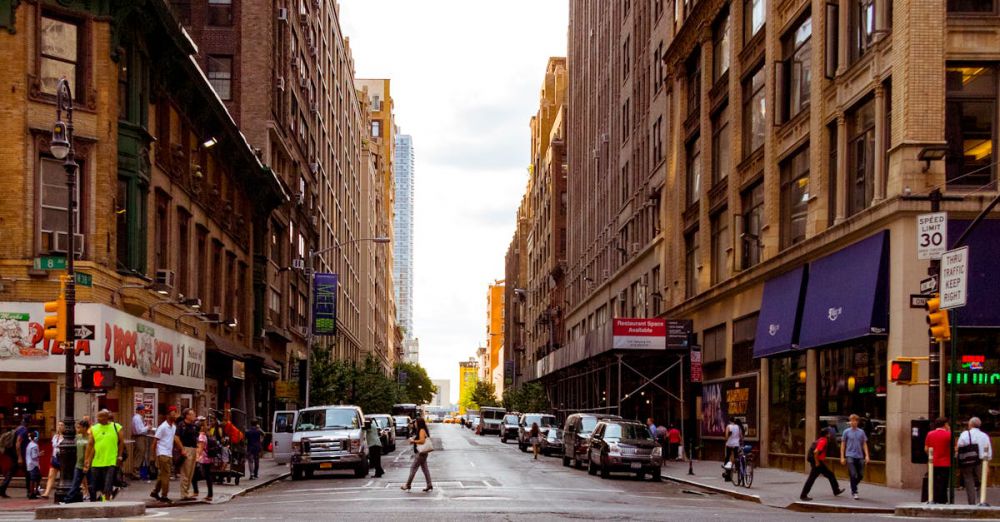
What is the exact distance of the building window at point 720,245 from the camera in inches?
1879

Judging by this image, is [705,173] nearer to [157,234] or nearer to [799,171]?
[799,171]

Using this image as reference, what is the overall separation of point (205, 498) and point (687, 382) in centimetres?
3230

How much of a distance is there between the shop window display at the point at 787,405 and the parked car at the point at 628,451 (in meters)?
5.02

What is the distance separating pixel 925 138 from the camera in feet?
93.7

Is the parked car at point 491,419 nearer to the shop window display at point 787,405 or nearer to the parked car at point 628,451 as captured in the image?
the shop window display at point 787,405

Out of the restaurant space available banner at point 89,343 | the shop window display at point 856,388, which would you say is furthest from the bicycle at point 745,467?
the restaurant space available banner at point 89,343

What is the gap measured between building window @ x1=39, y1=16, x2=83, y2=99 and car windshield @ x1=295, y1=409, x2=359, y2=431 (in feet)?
38.6

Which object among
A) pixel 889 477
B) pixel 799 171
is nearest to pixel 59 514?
pixel 889 477

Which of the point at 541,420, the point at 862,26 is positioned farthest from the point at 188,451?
the point at 541,420

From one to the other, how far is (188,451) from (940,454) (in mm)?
15542

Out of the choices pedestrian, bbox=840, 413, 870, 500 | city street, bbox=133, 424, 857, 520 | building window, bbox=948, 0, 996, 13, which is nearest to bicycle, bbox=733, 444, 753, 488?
city street, bbox=133, 424, 857, 520

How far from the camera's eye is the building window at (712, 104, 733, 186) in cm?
4784

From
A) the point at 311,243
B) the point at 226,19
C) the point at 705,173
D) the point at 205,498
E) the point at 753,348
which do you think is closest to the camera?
the point at 205,498

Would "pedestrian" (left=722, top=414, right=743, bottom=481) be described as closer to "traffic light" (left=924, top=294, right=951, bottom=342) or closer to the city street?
the city street
